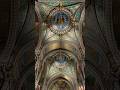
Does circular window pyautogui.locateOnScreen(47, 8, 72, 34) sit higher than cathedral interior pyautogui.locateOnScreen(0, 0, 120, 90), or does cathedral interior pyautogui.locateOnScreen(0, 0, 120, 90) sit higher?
circular window pyautogui.locateOnScreen(47, 8, 72, 34)

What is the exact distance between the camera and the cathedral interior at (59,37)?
1405cm

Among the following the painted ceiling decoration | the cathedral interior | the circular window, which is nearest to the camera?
the cathedral interior

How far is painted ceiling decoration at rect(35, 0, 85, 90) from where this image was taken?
17875 mm

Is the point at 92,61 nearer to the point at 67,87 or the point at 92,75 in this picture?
the point at 92,75

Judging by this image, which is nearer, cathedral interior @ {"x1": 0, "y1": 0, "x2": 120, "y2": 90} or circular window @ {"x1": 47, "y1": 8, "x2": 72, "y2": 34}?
cathedral interior @ {"x1": 0, "y1": 0, "x2": 120, "y2": 90}

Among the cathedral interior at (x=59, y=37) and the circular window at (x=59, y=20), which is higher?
the circular window at (x=59, y=20)

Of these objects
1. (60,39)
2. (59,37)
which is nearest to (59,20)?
(59,37)

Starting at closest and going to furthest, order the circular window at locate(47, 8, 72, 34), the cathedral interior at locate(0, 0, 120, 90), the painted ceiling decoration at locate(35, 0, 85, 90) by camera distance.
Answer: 1. the cathedral interior at locate(0, 0, 120, 90)
2. the painted ceiling decoration at locate(35, 0, 85, 90)
3. the circular window at locate(47, 8, 72, 34)

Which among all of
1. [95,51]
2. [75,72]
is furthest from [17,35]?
[75,72]

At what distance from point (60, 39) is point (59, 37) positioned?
7.9 inches

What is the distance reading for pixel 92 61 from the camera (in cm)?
1639

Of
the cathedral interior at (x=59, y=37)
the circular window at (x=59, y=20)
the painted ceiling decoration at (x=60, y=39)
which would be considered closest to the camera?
the cathedral interior at (x=59, y=37)

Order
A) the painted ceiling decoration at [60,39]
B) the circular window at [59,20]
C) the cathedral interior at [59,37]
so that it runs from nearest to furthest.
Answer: the cathedral interior at [59,37] < the painted ceiling decoration at [60,39] < the circular window at [59,20]

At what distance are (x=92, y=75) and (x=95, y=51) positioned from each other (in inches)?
58.4
